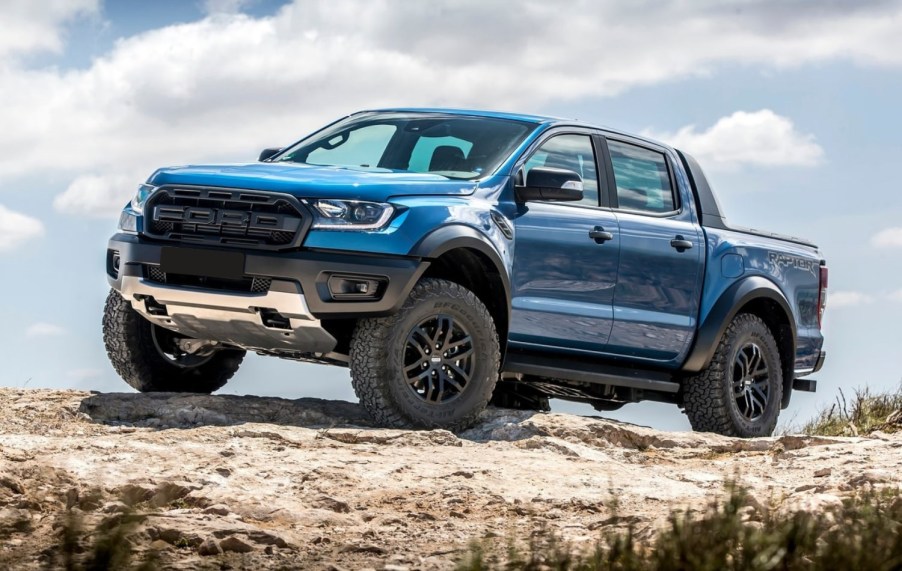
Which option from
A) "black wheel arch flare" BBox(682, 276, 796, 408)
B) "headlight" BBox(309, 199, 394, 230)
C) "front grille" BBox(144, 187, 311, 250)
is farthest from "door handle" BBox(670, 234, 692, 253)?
"front grille" BBox(144, 187, 311, 250)

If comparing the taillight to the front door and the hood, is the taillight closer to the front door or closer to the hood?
the front door

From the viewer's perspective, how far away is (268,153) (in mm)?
9430

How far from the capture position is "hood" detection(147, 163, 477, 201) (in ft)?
24.7

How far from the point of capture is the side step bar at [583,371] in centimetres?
846

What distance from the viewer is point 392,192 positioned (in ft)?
25.0

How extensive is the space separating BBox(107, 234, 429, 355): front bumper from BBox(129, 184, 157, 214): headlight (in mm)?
402

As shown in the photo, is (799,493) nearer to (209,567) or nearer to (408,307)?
(408,307)

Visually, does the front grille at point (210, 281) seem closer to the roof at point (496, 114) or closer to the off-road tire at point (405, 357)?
the off-road tire at point (405, 357)

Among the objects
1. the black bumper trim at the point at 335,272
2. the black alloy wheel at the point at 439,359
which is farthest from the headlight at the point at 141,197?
the black alloy wheel at the point at 439,359

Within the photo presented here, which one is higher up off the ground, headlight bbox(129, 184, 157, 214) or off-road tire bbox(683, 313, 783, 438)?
headlight bbox(129, 184, 157, 214)

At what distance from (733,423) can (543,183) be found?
287 centimetres

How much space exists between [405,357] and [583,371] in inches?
55.1

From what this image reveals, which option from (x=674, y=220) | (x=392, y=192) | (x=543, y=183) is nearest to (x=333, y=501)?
(x=392, y=192)

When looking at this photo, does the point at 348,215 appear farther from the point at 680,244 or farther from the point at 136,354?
the point at 680,244
